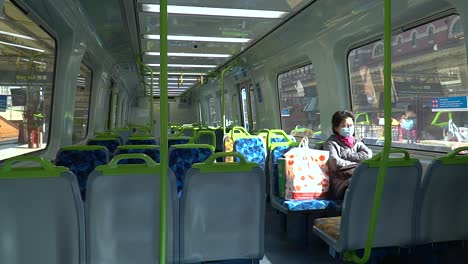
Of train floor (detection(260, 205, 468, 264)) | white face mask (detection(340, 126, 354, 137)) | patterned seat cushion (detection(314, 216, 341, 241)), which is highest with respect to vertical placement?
white face mask (detection(340, 126, 354, 137))

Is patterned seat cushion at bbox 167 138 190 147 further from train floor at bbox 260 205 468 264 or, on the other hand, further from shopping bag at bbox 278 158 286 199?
shopping bag at bbox 278 158 286 199

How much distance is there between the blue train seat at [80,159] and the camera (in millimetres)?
3787

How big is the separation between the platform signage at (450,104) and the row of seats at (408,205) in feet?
3.42

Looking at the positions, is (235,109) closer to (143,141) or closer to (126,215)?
(143,141)

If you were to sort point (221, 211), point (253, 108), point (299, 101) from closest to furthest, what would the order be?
1. point (221, 211)
2. point (299, 101)
3. point (253, 108)

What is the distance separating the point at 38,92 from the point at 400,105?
4217mm

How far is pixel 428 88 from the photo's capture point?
155 inches

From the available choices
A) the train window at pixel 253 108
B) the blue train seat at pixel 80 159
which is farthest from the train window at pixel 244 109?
the blue train seat at pixel 80 159

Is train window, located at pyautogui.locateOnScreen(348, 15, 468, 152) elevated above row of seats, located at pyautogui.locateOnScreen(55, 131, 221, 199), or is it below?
above

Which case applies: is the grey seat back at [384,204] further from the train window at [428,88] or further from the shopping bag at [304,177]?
the train window at [428,88]

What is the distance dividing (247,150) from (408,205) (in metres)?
2.84

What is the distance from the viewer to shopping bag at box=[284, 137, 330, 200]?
145 inches

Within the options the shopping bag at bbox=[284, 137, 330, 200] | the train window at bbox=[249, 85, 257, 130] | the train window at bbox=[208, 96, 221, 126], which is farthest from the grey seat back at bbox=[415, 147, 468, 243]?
the train window at bbox=[208, 96, 221, 126]

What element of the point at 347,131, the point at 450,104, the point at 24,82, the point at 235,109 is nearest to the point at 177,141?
the point at 24,82
